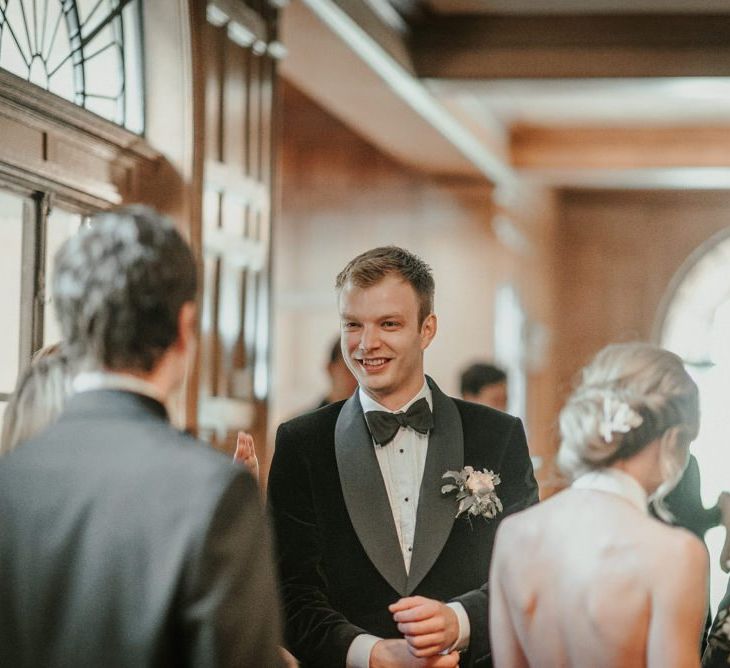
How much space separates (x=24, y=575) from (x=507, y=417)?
1682 mm

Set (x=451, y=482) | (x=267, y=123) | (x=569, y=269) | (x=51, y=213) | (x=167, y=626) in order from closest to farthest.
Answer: (x=167, y=626)
(x=451, y=482)
(x=51, y=213)
(x=267, y=123)
(x=569, y=269)

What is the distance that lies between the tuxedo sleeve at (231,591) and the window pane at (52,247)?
2.91m

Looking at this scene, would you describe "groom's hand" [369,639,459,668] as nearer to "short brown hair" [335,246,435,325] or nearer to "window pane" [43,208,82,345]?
"short brown hair" [335,246,435,325]

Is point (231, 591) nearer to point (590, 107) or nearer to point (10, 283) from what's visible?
point (10, 283)

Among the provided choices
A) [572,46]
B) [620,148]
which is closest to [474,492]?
[572,46]

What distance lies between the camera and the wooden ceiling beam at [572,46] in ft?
26.7

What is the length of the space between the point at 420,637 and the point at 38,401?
1.06 meters

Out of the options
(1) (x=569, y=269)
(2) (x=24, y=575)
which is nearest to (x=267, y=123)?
(2) (x=24, y=575)

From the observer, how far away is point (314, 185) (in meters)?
12.1

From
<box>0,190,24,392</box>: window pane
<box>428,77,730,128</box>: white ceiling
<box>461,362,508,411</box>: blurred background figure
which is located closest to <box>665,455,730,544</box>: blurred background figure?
<box>0,190,24,392</box>: window pane

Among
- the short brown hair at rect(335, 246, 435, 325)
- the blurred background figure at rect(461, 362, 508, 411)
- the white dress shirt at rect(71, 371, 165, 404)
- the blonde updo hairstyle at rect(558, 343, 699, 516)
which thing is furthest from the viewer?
the blurred background figure at rect(461, 362, 508, 411)

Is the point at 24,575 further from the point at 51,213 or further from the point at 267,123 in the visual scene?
the point at 267,123

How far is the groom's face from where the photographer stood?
10.5 feet

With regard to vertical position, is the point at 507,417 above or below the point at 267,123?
below
